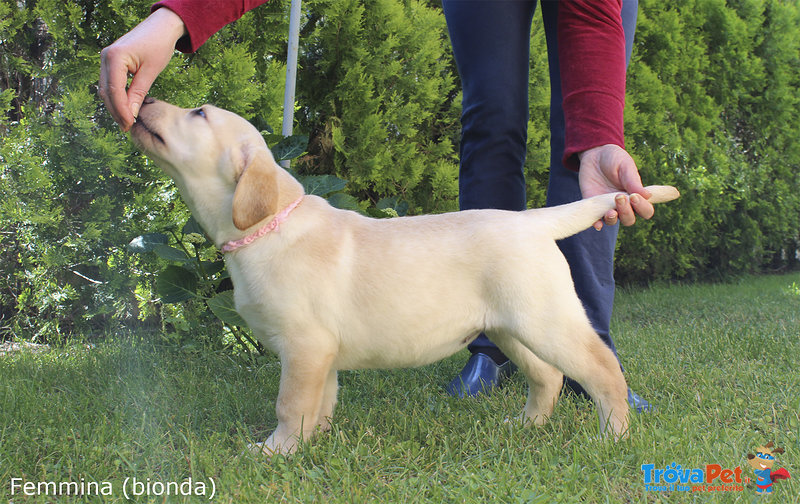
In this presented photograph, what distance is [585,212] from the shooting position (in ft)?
7.14

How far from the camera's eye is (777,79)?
7340mm

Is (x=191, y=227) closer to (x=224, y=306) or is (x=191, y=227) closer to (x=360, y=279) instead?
(x=224, y=306)

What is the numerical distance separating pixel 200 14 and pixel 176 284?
1.55 meters

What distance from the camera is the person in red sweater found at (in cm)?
218

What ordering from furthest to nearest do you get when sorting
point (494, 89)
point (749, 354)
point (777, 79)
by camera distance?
point (777, 79)
point (749, 354)
point (494, 89)

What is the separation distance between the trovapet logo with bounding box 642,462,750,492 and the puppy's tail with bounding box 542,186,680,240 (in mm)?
766

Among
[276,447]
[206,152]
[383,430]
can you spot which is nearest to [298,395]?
[276,447]

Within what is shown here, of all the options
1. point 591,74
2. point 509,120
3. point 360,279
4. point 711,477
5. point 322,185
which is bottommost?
point 711,477

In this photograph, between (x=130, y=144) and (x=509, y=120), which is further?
(x=130, y=144)

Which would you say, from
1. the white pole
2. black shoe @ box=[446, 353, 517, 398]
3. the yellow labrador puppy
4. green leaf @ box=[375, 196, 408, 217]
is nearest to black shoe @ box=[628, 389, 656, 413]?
the yellow labrador puppy

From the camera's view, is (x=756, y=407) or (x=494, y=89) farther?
(x=494, y=89)

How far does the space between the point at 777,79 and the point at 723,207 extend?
1694 millimetres

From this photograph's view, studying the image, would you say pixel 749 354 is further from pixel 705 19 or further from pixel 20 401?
pixel 705 19

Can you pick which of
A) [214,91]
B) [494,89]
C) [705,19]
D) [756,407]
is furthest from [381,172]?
[705,19]
